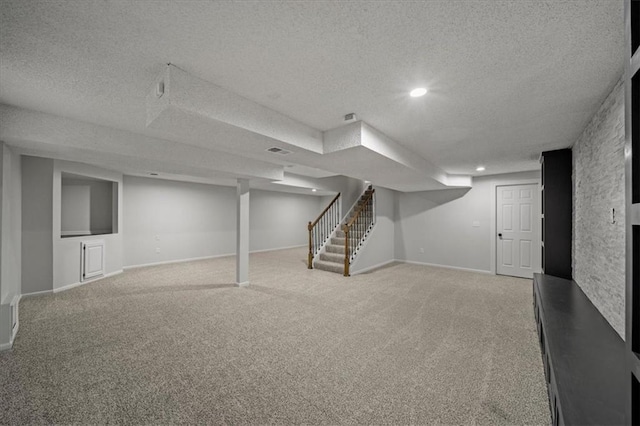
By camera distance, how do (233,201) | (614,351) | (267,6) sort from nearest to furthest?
(267,6) < (614,351) < (233,201)

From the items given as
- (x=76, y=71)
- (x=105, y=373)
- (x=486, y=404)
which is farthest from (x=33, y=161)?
(x=486, y=404)

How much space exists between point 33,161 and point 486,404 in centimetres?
677

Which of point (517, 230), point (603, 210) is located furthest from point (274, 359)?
point (517, 230)

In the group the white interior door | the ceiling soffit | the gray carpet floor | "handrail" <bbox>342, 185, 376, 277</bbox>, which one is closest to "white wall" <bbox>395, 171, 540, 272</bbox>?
the white interior door

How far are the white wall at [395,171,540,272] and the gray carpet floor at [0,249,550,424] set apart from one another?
2.22m

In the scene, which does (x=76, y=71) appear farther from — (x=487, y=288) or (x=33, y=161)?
(x=487, y=288)

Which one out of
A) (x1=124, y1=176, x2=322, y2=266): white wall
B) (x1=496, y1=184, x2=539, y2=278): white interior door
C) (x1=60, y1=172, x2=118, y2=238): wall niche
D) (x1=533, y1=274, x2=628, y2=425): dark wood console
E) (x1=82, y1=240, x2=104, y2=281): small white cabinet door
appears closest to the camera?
(x1=533, y1=274, x2=628, y2=425): dark wood console

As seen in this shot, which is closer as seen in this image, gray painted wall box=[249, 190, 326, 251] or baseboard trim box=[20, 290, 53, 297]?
baseboard trim box=[20, 290, 53, 297]

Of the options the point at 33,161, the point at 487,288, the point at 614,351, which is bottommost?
the point at 487,288

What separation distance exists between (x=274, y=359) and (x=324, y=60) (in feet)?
8.51

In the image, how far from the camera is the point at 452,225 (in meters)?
6.82

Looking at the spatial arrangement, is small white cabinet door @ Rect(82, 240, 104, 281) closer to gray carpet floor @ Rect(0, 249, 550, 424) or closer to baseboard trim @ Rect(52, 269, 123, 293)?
baseboard trim @ Rect(52, 269, 123, 293)

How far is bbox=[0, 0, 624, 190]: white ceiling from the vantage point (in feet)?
4.47

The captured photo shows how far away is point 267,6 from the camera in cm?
132
